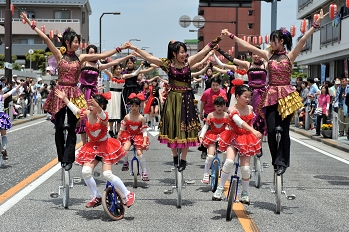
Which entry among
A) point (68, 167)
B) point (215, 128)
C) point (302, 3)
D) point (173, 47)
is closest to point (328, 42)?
point (302, 3)

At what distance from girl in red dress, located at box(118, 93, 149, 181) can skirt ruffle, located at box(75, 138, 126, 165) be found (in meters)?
2.04

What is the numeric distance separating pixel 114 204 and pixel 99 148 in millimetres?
818

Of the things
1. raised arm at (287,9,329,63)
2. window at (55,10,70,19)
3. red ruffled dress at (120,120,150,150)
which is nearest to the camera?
raised arm at (287,9,329,63)

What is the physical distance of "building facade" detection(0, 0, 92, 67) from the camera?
73312 millimetres

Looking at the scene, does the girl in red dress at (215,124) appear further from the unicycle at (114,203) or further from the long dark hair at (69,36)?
the unicycle at (114,203)

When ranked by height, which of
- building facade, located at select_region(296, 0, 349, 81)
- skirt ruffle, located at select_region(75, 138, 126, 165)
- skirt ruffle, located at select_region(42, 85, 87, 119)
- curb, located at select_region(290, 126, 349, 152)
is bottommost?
curb, located at select_region(290, 126, 349, 152)

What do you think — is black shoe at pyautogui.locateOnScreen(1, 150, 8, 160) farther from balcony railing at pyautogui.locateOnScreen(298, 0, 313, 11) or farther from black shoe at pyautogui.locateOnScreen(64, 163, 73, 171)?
balcony railing at pyautogui.locateOnScreen(298, 0, 313, 11)

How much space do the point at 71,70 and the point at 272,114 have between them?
9.77 ft

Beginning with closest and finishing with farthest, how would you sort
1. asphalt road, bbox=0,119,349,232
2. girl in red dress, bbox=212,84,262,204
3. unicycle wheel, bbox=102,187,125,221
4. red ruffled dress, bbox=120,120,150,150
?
asphalt road, bbox=0,119,349,232 < unicycle wheel, bbox=102,187,125,221 < girl in red dress, bbox=212,84,262,204 < red ruffled dress, bbox=120,120,150,150

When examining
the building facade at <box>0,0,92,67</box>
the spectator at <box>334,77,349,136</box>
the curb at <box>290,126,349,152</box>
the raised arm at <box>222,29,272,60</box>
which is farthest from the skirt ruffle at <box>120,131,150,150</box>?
the building facade at <box>0,0,92,67</box>

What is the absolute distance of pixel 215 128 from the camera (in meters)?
9.68

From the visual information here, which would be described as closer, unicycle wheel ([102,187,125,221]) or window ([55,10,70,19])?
unicycle wheel ([102,187,125,221])

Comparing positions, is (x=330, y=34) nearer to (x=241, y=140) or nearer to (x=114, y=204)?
(x=241, y=140)

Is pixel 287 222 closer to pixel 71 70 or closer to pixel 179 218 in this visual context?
pixel 179 218
